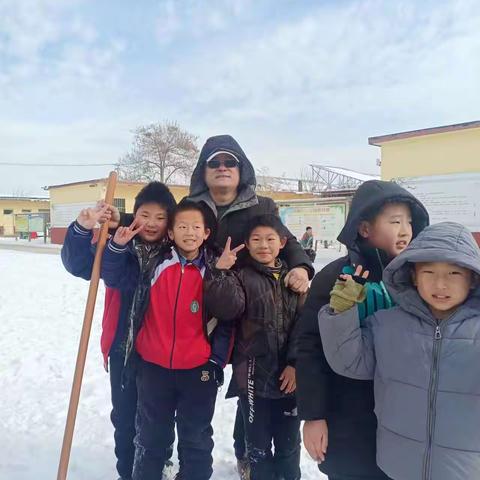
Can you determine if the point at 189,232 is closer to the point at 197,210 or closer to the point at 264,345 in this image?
the point at 197,210

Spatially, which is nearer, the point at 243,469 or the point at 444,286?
the point at 444,286

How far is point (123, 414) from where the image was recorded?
2.59 metres

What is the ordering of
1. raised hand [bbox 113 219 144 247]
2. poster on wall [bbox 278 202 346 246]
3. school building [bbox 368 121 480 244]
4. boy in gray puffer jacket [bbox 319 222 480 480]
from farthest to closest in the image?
poster on wall [bbox 278 202 346 246] → school building [bbox 368 121 480 244] → raised hand [bbox 113 219 144 247] → boy in gray puffer jacket [bbox 319 222 480 480]

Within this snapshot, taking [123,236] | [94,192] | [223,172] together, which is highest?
[94,192]

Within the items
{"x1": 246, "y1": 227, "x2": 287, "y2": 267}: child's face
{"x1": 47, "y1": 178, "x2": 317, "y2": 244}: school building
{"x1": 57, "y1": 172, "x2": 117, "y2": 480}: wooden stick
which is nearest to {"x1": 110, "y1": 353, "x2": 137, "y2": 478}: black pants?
{"x1": 57, "y1": 172, "x2": 117, "y2": 480}: wooden stick

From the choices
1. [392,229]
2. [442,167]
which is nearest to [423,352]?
[392,229]

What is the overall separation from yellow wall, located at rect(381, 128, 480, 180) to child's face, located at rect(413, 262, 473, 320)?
11624mm

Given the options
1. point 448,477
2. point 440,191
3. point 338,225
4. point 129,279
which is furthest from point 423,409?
point 338,225

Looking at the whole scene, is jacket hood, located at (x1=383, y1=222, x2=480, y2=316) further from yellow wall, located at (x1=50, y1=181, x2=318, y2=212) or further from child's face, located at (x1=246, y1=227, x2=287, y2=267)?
yellow wall, located at (x1=50, y1=181, x2=318, y2=212)

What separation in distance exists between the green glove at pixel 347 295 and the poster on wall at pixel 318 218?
13.5 m

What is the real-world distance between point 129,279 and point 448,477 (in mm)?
1609

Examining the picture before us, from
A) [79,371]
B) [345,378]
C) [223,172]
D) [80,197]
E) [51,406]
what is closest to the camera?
[345,378]

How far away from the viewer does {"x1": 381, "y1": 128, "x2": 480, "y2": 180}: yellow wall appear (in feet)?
39.3

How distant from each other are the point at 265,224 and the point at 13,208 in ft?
151
